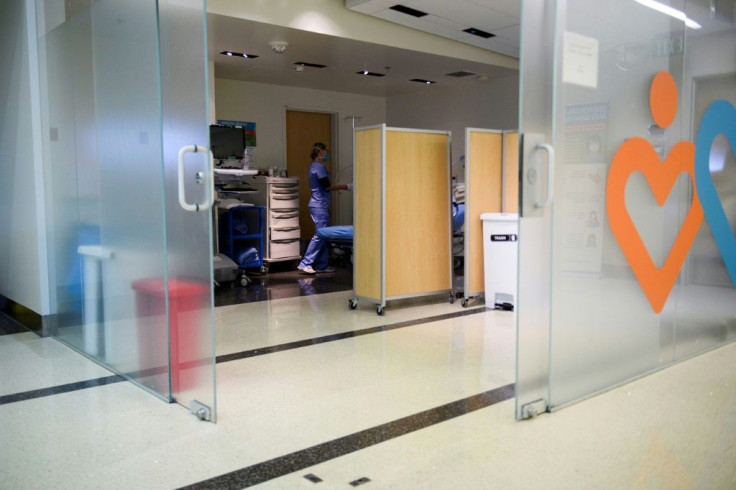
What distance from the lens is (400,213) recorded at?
5219mm

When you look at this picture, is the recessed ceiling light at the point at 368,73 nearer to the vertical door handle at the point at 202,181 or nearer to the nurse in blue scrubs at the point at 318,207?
the nurse in blue scrubs at the point at 318,207

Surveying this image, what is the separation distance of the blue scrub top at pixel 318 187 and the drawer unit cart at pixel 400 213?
2781 mm

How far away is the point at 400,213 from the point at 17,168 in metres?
3.05

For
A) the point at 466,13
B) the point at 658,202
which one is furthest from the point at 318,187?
the point at 658,202

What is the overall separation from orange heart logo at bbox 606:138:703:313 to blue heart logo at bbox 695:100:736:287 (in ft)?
0.35

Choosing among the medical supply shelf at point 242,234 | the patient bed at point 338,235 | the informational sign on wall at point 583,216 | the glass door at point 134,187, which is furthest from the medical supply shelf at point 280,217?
the informational sign on wall at point 583,216

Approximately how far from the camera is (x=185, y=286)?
2910 millimetres

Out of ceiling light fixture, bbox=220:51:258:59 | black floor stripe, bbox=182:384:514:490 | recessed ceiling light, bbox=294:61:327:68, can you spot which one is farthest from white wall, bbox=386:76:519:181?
black floor stripe, bbox=182:384:514:490

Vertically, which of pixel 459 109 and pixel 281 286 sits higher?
pixel 459 109

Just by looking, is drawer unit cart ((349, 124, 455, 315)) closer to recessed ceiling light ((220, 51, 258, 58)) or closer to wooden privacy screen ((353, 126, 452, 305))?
Result: wooden privacy screen ((353, 126, 452, 305))

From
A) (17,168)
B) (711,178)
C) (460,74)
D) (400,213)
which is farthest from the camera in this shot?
(460,74)

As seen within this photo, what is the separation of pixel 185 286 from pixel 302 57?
17.3ft

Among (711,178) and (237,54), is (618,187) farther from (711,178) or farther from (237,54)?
(237,54)

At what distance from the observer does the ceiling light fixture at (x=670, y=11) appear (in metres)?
3.29
